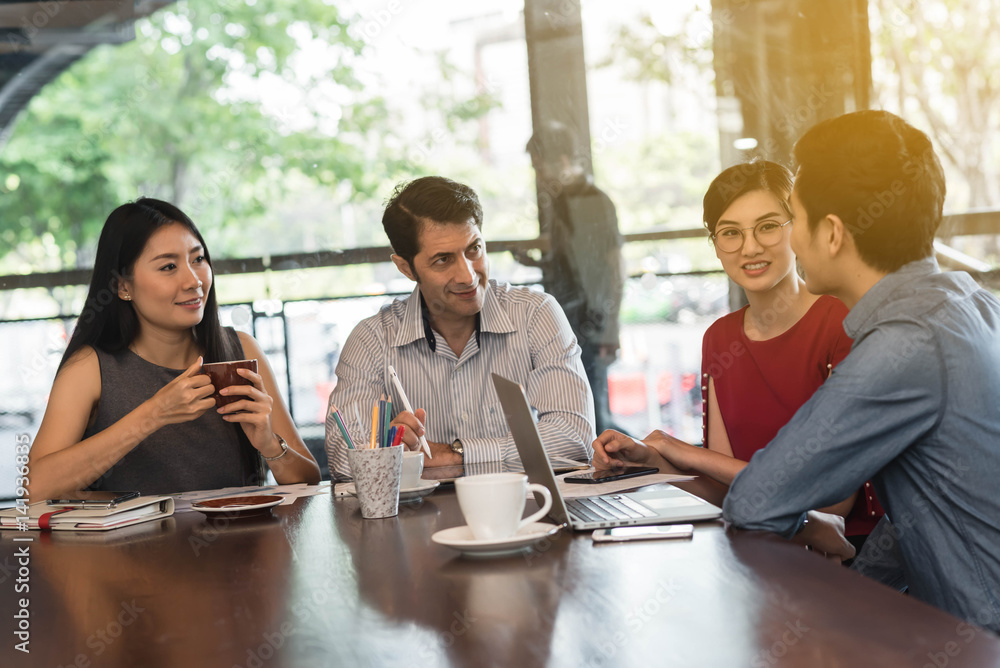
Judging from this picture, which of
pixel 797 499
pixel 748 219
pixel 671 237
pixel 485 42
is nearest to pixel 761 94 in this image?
pixel 671 237

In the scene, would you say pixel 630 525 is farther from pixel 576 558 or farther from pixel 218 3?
pixel 218 3

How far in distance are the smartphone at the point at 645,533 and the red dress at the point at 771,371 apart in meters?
0.77

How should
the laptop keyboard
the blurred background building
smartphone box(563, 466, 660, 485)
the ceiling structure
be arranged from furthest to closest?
the ceiling structure → the blurred background building → smartphone box(563, 466, 660, 485) → the laptop keyboard

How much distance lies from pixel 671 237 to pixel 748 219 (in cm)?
191

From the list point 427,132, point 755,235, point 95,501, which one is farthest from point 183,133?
point 755,235

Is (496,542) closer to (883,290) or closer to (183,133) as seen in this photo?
(883,290)

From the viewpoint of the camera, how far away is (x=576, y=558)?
97 centimetres

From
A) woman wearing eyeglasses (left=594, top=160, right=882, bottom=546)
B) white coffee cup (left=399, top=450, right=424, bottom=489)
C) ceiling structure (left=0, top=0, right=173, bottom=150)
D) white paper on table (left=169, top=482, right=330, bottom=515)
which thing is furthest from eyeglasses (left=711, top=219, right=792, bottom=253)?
ceiling structure (left=0, top=0, right=173, bottom=150)

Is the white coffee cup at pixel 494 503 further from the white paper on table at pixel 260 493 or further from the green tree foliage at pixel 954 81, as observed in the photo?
the green tree foliage at pixel 954 81

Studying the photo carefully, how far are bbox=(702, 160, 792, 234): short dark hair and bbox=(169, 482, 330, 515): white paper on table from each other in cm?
103

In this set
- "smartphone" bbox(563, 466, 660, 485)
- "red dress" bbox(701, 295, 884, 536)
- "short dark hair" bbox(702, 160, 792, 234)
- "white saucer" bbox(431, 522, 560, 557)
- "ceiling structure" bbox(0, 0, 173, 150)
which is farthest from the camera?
"ceiling structure" bbox(0, 0, 173, 150)

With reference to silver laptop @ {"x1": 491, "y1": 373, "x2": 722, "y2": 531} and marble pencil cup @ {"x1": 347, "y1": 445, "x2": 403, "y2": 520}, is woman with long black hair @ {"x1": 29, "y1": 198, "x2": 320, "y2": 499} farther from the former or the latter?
silver laptop @ {"x1": 491, "y1": 373, "x2": 722, "y2": 531}

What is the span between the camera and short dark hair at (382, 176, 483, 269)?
6.71 ft

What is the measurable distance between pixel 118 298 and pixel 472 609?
145 centimetres
